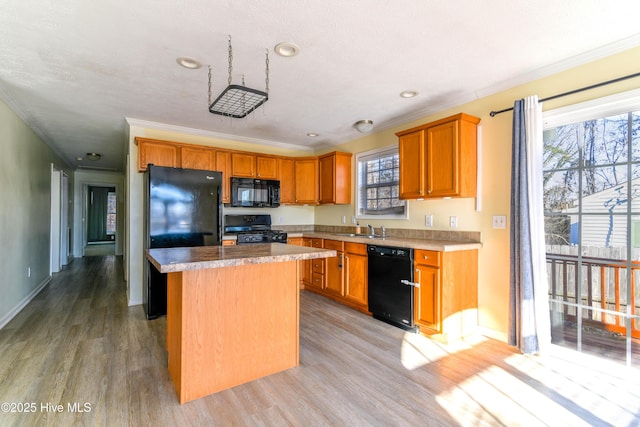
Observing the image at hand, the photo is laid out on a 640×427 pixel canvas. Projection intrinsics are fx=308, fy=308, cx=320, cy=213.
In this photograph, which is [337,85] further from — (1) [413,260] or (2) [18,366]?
(2) [18,366]

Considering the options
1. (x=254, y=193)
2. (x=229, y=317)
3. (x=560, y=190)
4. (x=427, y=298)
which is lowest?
(x=427, y=298)

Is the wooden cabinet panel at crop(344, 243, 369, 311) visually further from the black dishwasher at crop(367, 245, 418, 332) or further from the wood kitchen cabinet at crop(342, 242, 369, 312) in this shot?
the black dishwasher at crop(367, 245, 418, 332)

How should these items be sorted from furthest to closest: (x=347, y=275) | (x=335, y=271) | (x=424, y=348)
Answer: (x=335, y=271), (x=347, y=275), (x=424, y=348)

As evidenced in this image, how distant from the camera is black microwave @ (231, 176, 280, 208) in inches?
176

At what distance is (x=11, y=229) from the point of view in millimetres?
3506

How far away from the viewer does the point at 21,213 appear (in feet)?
12.6

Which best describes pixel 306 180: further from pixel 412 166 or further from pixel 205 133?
pixel 412 166

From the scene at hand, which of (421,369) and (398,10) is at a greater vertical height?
(398,10)

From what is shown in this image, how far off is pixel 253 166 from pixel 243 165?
0.16 metres

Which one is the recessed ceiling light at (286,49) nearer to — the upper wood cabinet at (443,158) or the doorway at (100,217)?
the upper wood cabinet at (443,158)

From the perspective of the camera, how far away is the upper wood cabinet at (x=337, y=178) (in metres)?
4.70

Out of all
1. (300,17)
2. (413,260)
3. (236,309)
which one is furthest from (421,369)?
(300,17)

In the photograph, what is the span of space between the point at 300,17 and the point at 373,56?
0.72m

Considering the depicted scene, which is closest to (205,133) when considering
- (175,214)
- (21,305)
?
(175,214)
